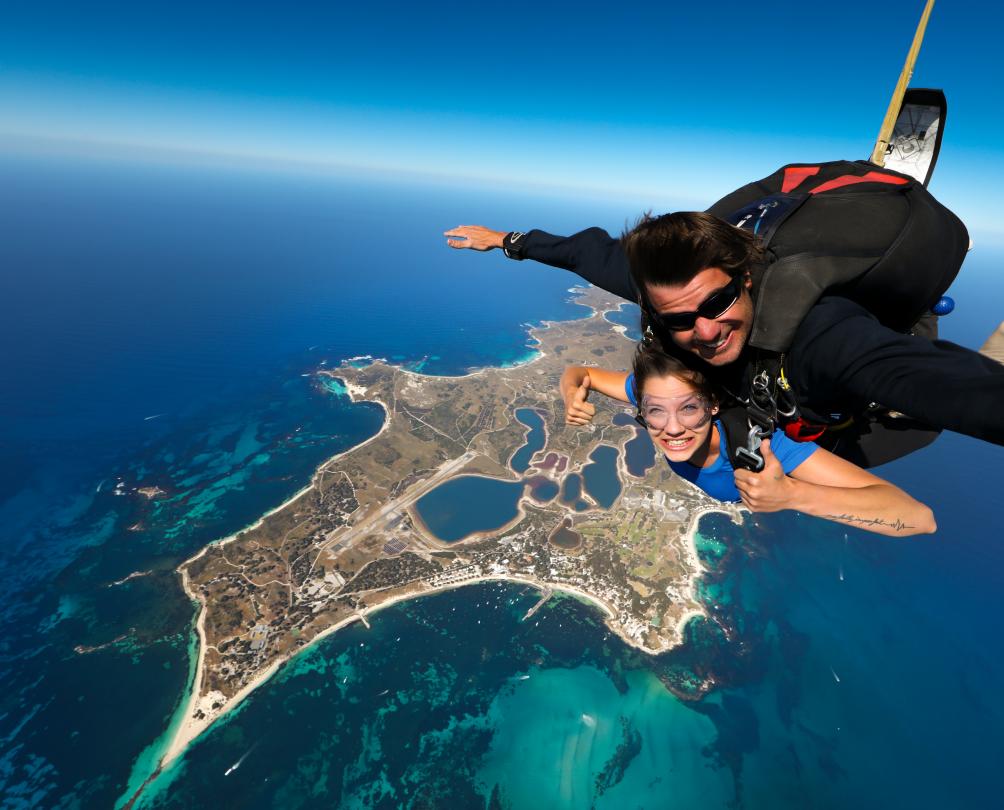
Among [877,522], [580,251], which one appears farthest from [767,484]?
[580,251]

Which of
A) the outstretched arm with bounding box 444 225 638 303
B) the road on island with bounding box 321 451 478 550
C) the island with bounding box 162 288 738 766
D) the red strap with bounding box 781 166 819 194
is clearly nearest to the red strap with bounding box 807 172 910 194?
the red strap with bounding box 781 166 819 194

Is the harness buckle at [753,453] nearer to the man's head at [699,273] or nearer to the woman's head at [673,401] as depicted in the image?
the man's head at [699,273]

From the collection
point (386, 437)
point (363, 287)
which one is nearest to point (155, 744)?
point (386, 437)

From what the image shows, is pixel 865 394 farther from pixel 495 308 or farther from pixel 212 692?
pixel 495 308

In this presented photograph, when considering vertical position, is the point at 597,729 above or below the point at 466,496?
below

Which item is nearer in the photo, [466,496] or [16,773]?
[16,773]

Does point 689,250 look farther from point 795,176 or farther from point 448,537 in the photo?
point 448,537
